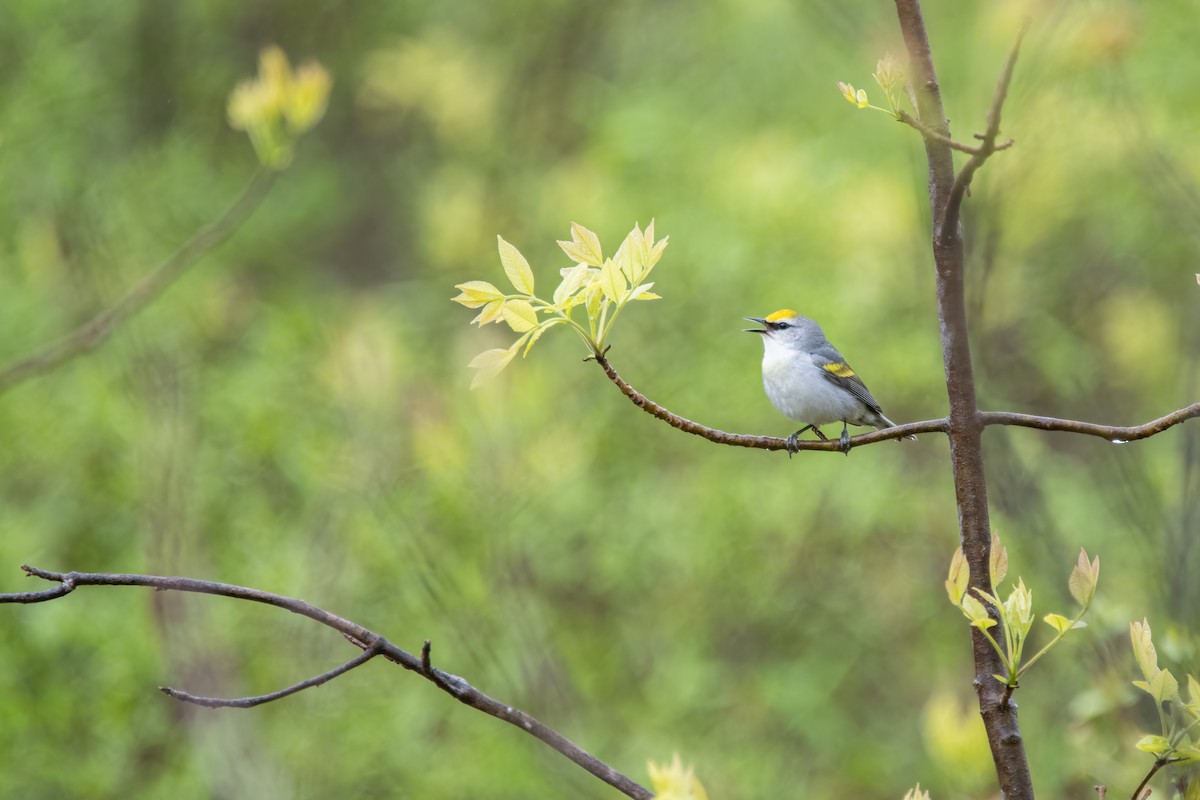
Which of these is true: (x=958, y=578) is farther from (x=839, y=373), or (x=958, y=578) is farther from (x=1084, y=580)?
(x=839, y=373)

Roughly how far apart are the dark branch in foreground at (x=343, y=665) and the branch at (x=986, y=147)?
22.3 inches

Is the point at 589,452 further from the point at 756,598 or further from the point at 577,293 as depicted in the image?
the point at 577,293

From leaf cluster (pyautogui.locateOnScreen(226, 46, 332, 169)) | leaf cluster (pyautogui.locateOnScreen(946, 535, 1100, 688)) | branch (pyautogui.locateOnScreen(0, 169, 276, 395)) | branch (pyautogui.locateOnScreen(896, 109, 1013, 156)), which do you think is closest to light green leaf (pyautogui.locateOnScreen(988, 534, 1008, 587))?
leaf cluster (pyautogui.locateOnScreen(946, 535, 1100, 688))

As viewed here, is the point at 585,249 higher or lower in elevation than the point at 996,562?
higher

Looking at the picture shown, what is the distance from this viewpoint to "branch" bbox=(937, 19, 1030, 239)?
839 millimetres

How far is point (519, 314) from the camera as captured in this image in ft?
3.95

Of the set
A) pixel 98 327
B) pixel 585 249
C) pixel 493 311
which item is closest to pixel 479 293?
pixel 493 311

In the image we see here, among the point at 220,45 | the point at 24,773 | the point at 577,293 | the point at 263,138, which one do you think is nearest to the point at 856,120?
the point at 220,45

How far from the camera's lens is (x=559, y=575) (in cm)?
507

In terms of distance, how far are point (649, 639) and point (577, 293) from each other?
3.82 meters

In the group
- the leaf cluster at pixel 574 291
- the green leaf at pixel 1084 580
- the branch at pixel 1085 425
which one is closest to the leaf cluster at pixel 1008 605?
the green leaf at pixel 1084 580

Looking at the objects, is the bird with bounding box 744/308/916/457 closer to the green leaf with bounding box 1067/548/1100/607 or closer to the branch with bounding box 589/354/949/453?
the branch with bounding box 589/354/949/453

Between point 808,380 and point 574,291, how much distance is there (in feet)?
6.93

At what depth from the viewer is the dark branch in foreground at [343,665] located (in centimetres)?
98
